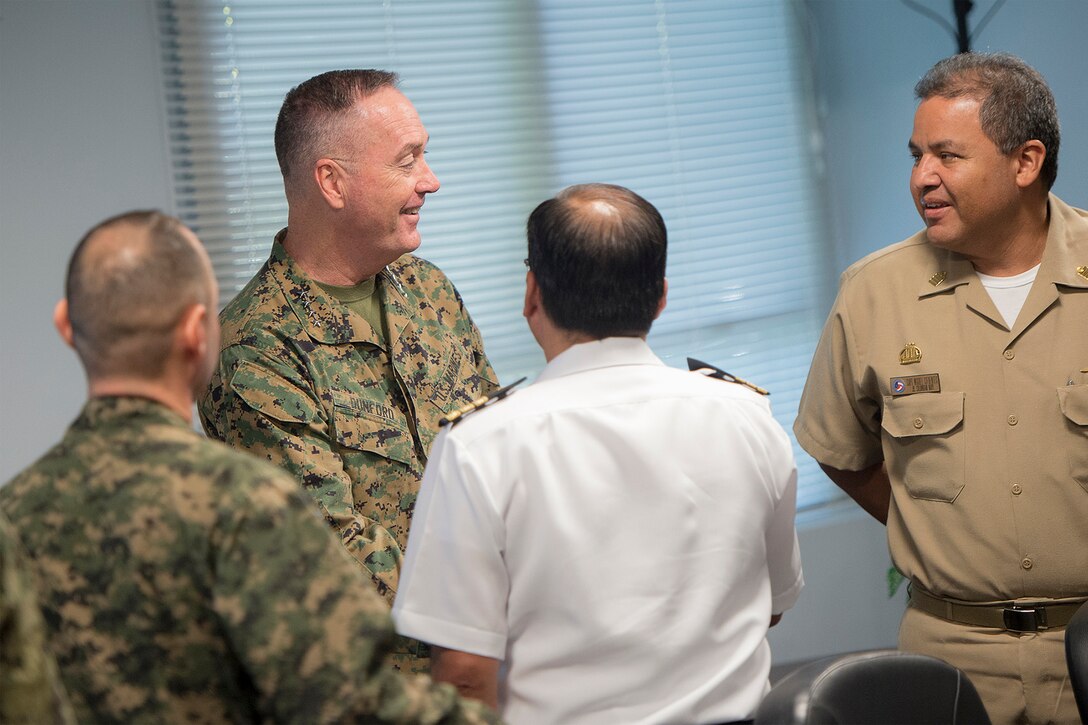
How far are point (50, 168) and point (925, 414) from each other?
2.59 metres

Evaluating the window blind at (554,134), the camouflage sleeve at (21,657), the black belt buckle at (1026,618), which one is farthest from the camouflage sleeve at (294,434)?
the window blind at (554,134)

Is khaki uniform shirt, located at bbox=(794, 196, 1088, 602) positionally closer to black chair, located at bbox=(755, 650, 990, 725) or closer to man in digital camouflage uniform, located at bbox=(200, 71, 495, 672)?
black chair, located at bbox=(755, 650, 990, 725)

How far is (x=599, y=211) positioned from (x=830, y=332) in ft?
3.22

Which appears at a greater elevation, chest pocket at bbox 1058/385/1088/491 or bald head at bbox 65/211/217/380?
bald head at bbox 65/211/217/380

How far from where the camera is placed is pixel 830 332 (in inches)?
97.0

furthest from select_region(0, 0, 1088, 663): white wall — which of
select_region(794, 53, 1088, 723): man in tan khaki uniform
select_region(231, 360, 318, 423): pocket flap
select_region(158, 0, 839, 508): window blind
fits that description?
select_region(794, 53, 1088, 723): man in tan khaki uniform

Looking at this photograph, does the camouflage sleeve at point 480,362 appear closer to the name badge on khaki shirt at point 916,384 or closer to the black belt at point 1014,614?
the name badge on khaki shirt at point 916,384

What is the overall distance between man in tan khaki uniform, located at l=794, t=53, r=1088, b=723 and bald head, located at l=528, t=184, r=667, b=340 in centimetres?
86

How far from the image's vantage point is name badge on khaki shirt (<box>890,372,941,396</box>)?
2.30 metres

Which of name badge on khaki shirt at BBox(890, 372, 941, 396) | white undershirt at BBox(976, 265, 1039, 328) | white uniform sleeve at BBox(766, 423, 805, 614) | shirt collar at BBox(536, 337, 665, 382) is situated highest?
shirt collar at BBox(536, 337, 665, 382)

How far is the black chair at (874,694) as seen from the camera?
4.90 ft

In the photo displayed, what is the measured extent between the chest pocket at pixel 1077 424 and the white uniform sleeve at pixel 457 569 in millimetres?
1196

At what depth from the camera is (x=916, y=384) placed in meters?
2.31

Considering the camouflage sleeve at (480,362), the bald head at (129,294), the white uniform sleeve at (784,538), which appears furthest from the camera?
the camouflage sleeve at (480,362)
